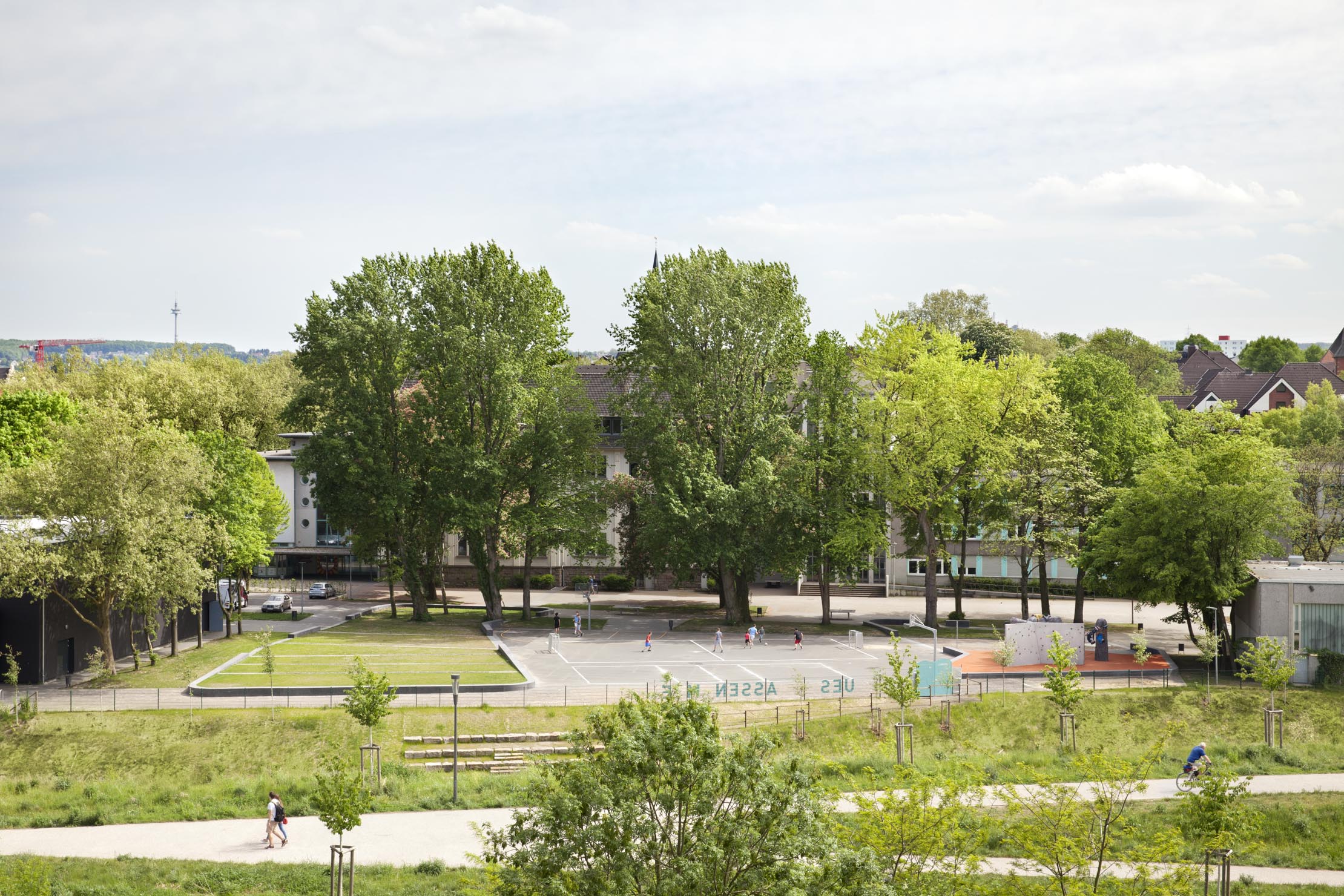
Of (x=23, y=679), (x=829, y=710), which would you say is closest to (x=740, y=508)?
(x=829, y=710)

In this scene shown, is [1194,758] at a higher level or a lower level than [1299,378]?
lower

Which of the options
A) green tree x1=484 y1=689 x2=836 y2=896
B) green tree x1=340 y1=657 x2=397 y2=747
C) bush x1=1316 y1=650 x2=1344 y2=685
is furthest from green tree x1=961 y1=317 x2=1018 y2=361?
green tree x1=484 y1=689 x2=836 y2=896

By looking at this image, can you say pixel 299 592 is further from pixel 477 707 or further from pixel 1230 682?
pixel 1230 682

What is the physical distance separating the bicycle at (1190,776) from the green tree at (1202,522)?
16.3m

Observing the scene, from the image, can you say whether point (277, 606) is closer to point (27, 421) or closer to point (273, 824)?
point (27, 421)

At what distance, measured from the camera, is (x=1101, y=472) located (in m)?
58.6

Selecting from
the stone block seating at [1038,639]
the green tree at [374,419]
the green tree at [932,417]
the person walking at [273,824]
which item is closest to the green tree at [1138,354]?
the green tree at [932,417]

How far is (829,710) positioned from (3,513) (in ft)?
102

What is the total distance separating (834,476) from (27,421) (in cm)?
4079

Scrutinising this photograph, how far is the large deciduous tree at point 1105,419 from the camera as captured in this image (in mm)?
57875

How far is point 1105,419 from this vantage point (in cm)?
5997

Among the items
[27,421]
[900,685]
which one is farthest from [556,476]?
[27,421]

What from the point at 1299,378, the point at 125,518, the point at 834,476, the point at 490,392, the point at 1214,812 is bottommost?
the point at 1214,812

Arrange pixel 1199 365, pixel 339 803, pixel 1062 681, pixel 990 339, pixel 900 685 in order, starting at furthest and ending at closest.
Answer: pixel 1199 365 → pixel 990 339 → pixel 1062 681 → pixel 900 685 → pixel 339 803
